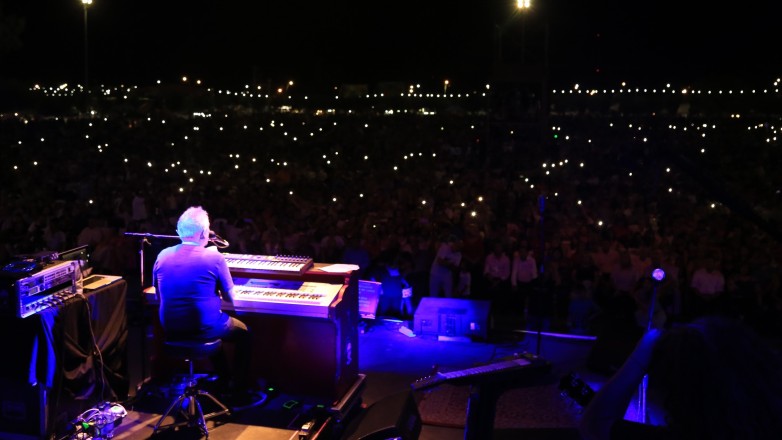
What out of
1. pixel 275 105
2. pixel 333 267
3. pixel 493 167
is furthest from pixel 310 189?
pixel 275 105

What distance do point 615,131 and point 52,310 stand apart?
22.7 m

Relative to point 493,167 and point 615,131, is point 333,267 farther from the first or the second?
point 615,131

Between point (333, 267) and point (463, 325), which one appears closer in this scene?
point (333, 267)

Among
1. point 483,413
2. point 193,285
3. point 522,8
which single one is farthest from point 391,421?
point 522,8

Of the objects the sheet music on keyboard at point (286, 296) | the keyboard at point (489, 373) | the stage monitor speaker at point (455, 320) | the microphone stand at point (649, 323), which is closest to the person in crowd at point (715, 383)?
the keyboard at point (489, 373)

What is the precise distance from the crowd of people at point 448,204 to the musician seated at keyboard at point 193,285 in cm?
78

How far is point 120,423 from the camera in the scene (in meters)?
4.61

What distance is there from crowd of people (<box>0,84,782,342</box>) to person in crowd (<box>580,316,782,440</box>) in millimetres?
1059

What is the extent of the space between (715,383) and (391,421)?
1952 mm

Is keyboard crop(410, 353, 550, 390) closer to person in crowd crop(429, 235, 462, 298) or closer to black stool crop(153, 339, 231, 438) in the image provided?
black stool crop(153, 339, 231, 438)

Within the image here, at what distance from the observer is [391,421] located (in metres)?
3.34

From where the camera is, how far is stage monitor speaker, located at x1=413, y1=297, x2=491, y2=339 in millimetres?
6484

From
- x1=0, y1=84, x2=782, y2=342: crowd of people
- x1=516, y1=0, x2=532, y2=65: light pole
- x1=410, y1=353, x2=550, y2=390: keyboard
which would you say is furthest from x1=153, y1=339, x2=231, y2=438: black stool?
x1=516, y1=0, x2=532, y2=65: light pole

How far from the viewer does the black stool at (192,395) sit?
4195 mm
